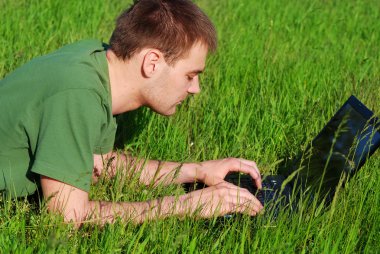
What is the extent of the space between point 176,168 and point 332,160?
28.2 inches

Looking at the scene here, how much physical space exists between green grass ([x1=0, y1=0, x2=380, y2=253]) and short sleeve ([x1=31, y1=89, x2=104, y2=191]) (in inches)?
7.0

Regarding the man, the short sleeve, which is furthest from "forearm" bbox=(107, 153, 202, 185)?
the short sleeve

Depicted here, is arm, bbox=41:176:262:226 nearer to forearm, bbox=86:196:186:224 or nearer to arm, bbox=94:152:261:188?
forearm, bbox=86:196:186:224

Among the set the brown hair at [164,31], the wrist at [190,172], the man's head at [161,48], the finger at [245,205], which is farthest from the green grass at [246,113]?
the brown hair at [164,31]

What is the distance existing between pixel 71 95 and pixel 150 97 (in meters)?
0.49

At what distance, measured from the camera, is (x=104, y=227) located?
2662mm

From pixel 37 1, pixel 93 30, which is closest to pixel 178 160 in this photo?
pixel 93 30

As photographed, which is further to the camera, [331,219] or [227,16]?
[227,16]

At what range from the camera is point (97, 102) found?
2.71 metres

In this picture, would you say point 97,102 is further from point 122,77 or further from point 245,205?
point 245,205

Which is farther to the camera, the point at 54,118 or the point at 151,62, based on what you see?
the point at 151,62

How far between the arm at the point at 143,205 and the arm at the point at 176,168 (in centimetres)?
35

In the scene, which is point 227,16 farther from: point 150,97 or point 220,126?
point 150,97

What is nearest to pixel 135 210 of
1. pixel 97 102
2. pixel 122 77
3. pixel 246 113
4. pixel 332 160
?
pixel 97 102
